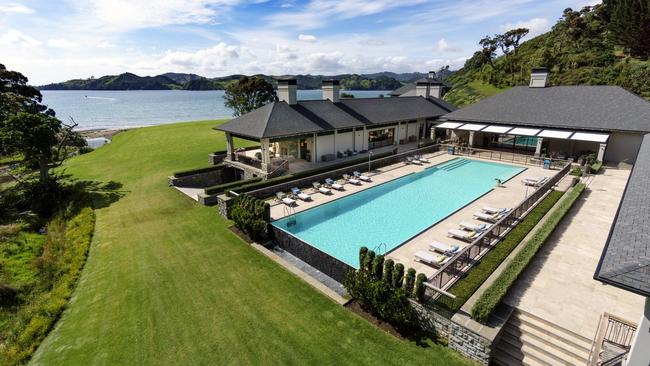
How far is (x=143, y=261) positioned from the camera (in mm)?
15797

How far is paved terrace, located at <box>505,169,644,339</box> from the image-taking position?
10.2 m

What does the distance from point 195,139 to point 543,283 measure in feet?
147

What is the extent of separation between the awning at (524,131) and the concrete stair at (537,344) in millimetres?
24996

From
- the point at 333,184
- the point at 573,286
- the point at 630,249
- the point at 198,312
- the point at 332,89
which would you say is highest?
the point at 332,89

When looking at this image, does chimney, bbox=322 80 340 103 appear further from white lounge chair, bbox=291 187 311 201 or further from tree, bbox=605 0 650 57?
tree, bbox=605 0 650 57

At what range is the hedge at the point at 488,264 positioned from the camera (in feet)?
34.3

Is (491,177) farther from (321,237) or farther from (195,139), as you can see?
(195,139)

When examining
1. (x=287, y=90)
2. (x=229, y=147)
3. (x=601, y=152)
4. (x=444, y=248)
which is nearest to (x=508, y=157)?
(x=601, y=152)

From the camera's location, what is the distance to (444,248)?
13.9 metres

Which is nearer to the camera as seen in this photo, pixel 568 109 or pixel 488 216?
pixel 488 216

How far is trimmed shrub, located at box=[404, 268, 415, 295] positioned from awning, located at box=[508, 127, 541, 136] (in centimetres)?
2615

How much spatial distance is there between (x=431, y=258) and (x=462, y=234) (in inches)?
128

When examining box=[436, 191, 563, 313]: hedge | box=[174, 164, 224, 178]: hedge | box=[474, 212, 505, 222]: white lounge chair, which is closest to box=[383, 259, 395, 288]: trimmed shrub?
box=[436, 191, 563, 313]: hedge

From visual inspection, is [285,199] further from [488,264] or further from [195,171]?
[488,264]
